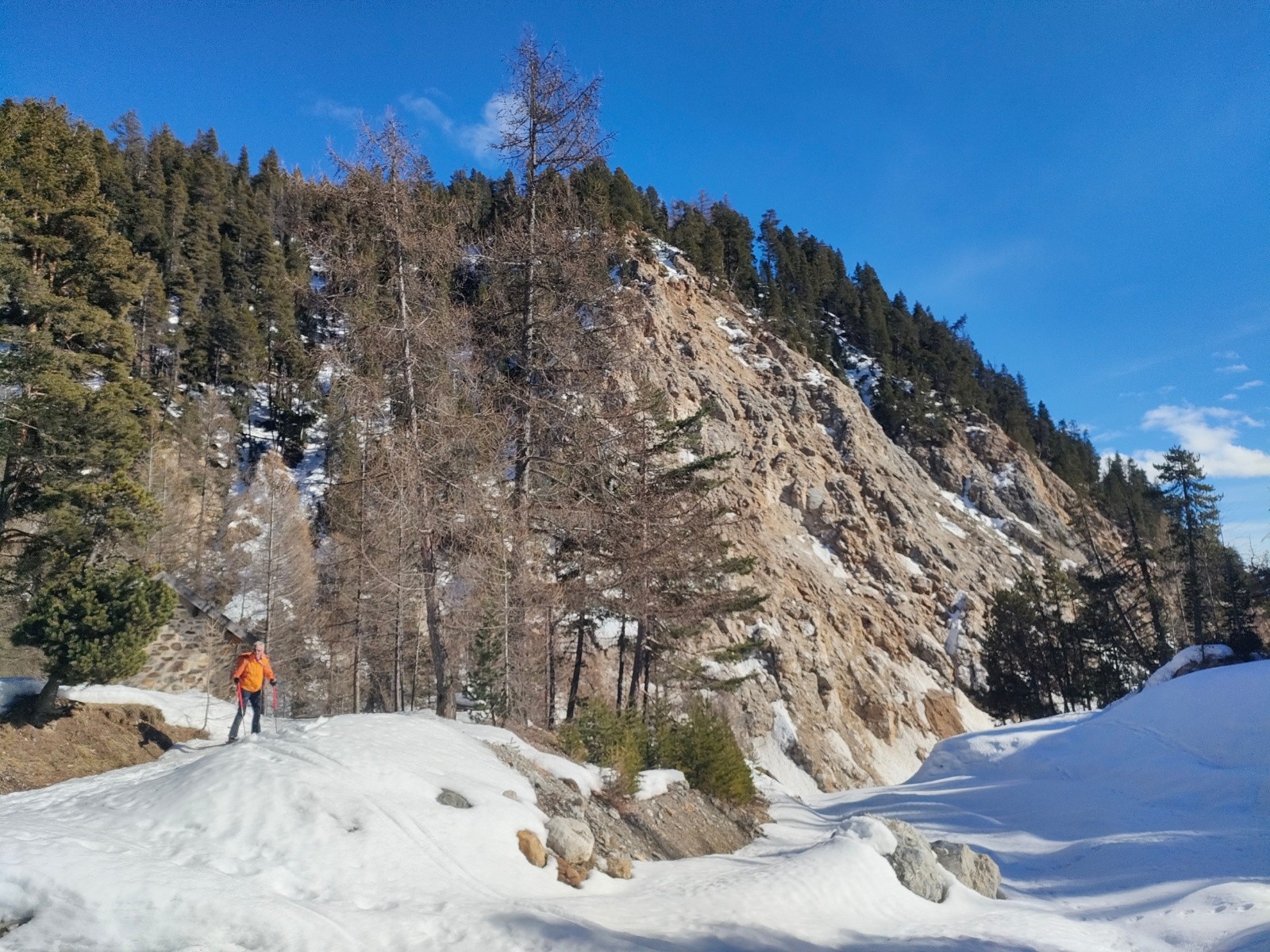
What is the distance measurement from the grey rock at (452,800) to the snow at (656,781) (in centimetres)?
348

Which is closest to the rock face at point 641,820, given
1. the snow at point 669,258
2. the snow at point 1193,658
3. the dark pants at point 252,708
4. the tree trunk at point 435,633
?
the tree trunk at point 435,633

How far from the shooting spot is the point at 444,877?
539cm

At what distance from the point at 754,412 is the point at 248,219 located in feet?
157

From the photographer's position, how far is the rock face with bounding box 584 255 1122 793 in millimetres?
34781

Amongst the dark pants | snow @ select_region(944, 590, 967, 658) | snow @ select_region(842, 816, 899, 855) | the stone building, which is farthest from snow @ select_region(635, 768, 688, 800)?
snow @ select_region(944, 590, 967, 658)

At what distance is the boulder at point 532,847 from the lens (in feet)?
20.6

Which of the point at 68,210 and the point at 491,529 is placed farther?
the point at 68,210

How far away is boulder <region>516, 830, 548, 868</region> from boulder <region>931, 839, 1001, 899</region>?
4.79m

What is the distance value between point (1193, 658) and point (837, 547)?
71.8 feet

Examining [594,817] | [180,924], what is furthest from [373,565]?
[180,924]

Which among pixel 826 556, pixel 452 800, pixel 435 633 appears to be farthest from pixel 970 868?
pixel 826 556

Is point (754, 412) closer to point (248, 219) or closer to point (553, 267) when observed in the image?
point (553, 267)

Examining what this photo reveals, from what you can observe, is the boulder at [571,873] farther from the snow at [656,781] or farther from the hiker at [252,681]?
the hiker at [252,681]

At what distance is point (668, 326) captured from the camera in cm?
4994
